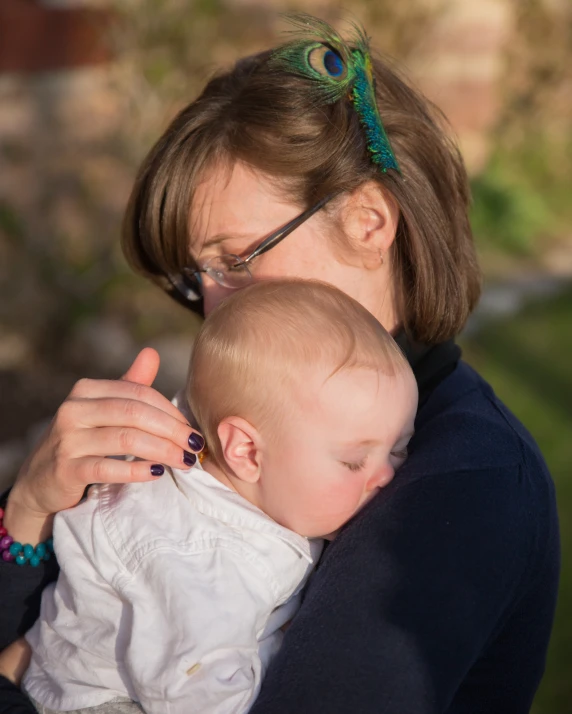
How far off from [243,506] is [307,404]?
0.25 metres

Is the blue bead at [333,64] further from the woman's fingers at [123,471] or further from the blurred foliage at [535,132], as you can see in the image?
the blurred foliage at [535,132]

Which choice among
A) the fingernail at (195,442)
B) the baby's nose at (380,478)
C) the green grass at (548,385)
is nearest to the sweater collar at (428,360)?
the baby's nose at (380,478)

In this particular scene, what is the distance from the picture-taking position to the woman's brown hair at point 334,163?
2.04 meters

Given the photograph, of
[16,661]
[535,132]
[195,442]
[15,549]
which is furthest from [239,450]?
[535,132]

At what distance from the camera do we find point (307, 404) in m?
1.75

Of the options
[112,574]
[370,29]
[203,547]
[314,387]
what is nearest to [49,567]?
[112,574]

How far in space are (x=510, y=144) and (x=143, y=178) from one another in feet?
21.6

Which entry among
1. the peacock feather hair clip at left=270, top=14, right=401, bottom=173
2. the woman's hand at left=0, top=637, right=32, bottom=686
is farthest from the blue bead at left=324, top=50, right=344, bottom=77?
the woman's hand at left=0, top=637, right=32, bottom=686

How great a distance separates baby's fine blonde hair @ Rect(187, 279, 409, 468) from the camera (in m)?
1.76

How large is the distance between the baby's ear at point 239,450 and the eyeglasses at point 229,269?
Answer: 1.54ft

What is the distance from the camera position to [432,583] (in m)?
1.54

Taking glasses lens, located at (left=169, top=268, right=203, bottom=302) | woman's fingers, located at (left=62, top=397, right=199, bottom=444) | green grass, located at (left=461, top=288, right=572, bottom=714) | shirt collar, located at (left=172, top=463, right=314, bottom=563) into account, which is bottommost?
green grass, located at (left=461, top=288, right=572, bottom=714)

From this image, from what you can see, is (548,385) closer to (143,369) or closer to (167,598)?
(143,369)

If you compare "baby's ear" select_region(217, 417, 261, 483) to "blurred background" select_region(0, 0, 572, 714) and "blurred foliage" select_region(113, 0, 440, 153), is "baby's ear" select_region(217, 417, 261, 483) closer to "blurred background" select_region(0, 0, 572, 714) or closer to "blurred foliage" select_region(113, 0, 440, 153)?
"blurred background" select_region(0, 0, 572, 714)
